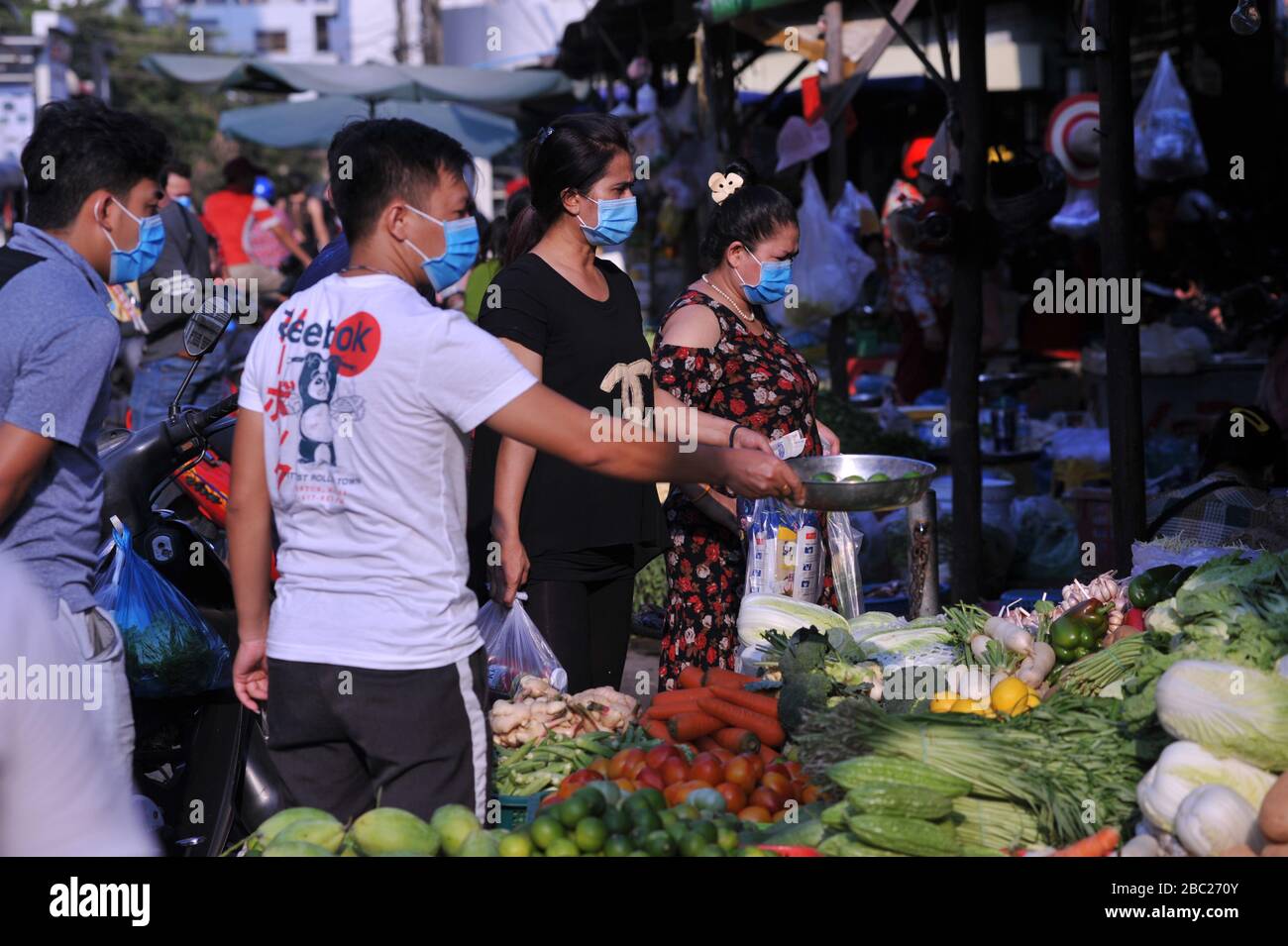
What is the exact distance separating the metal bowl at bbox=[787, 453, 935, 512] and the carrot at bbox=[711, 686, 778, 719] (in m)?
0.69

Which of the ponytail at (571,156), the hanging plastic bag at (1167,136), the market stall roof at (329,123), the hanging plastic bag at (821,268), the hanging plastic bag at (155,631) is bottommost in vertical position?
the hanging plastic bag at (155,631)

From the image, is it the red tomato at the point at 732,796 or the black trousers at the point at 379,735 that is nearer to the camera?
the black trousers at the point at 379,735

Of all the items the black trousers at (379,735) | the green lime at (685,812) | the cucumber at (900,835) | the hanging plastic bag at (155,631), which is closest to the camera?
the black trousers at (379,735)

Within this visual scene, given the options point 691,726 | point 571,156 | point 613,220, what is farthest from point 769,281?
point 691,726

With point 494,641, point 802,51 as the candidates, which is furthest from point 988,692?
point 802,51

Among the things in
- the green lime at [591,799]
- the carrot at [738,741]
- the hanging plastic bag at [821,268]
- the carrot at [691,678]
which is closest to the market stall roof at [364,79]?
the hanging plastic bag at [821,268]

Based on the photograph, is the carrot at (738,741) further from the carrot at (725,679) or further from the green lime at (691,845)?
the green lime at (691,845)

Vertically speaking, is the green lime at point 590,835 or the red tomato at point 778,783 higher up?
the green lime at point 590,835

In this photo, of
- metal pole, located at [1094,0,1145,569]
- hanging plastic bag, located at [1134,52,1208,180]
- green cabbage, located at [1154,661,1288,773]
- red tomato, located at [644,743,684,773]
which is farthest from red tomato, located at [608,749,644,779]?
hanging plastic bag, located at [1134,52,1208,180]

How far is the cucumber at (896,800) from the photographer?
3.39 m

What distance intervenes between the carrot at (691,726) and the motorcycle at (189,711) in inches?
43.1

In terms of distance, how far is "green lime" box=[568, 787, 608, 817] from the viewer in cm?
327

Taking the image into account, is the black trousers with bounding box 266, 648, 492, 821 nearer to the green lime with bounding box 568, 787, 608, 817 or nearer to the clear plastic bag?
the green lime with bounding box 568, 787, 608, 817
